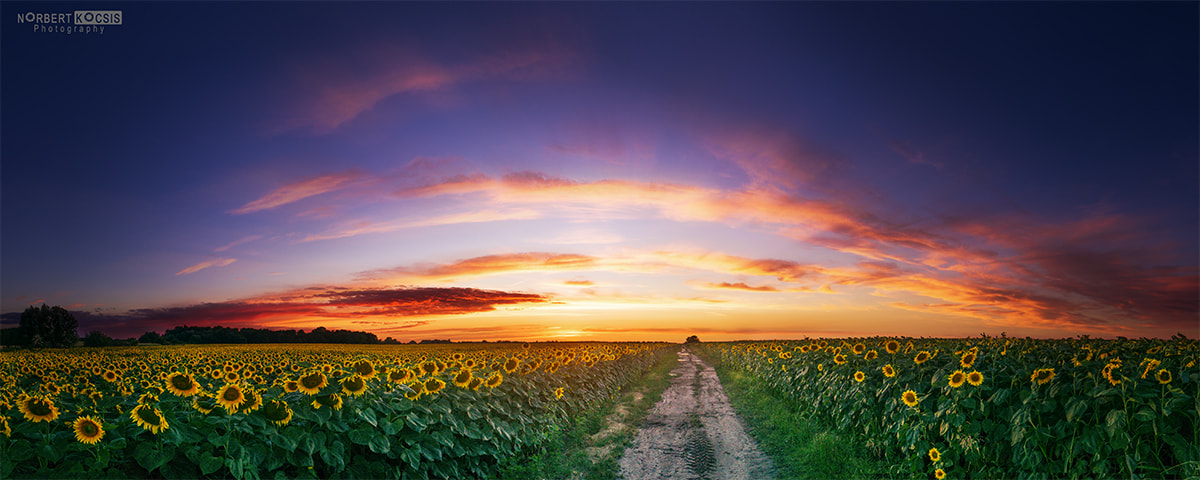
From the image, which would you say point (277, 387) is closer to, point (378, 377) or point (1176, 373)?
point (378, 377)

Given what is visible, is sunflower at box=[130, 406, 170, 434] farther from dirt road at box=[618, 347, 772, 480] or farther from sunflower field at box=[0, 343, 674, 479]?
dirt road at box=[618, 347, 772, 480]

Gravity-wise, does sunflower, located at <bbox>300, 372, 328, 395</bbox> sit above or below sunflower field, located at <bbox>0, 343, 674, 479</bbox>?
above

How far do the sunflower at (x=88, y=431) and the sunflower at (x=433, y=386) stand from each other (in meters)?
3.97

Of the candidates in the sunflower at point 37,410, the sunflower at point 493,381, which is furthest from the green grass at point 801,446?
the sunflower at point 37,410

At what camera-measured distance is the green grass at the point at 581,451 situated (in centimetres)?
914

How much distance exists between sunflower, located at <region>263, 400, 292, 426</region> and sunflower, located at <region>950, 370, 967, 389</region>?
26.9 feet

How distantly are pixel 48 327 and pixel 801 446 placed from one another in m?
123

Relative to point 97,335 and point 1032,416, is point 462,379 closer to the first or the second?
point 1032,416

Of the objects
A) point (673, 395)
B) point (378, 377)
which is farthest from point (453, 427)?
point (673, 395)

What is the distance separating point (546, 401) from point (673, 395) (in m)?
9.47

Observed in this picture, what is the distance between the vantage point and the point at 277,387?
7484 millimetres

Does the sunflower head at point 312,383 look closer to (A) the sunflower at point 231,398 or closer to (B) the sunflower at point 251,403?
(B) the sunflower at point 251,403

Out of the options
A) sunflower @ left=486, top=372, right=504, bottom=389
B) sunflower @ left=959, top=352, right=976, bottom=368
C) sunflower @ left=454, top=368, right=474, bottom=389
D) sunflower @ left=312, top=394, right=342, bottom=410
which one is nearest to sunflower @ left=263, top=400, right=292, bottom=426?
sunflower @ left=312, top=394, right=342, bottom=410

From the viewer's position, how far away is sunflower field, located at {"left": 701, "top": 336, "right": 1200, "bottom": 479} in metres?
5.60
